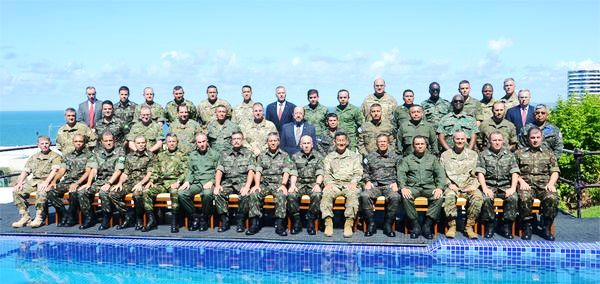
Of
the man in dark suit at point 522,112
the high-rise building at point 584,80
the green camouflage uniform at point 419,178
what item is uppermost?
the high-rise building at point 584,80

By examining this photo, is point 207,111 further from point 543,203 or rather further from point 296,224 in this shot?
point 543,203

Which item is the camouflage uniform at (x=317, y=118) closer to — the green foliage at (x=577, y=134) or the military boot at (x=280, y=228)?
the military boot at (x=280, y=228)

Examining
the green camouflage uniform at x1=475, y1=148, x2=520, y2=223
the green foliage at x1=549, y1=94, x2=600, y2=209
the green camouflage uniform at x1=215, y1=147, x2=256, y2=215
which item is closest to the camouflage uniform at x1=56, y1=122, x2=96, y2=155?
the green camouflage uniform at x1=215, y1=147, x2=256, y2=215

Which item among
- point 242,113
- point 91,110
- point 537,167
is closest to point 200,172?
point 242,113

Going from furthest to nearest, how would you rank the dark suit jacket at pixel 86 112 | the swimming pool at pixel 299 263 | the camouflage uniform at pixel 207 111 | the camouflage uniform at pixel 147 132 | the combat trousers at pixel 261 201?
the dark suit jacket at pixel 86 112 → the camouflage uniform at pixel 207 111 → the camouflage uniform at pixel 147 132 → the combat trousers at pixel 261 201 → the swimming pool at pixel 299 263

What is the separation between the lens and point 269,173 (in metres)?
8.09

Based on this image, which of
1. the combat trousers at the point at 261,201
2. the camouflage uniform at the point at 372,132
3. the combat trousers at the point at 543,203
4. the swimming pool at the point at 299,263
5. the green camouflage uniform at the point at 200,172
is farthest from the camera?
the camouflage uniform at the point at 372,132

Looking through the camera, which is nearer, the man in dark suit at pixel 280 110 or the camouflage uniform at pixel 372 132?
the camouflage uniform at pixel 372 132

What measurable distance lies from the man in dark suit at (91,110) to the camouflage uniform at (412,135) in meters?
5.23

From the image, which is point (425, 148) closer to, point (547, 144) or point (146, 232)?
point (547, 144)

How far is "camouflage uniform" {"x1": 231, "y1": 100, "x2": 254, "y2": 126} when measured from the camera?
958cm

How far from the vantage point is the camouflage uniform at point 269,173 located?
7809 mm

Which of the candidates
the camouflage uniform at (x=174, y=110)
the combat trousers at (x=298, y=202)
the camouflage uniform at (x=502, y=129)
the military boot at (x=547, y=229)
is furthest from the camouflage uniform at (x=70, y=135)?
the military boot at (x=547, y=229)

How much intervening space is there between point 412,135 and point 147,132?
13.7ft
